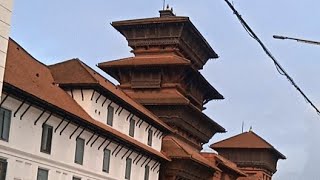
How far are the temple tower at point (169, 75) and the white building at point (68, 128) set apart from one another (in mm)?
6990

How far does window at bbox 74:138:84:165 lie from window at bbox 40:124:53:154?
10.6 feet

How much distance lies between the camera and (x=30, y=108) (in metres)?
32.9

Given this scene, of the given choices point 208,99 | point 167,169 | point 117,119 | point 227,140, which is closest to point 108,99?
point 117,119

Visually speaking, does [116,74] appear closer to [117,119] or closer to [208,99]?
[208,99]

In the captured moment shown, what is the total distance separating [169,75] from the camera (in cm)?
6044

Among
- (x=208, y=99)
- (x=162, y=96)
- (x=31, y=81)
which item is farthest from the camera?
(x=208, y=99)

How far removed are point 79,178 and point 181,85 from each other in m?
23.7

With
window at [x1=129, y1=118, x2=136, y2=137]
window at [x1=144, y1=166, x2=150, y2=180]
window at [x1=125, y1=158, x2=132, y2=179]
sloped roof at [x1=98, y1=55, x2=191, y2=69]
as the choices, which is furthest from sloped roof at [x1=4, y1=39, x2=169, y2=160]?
sloped roof at [x1=98, y1=55, x2=191, y2=69]

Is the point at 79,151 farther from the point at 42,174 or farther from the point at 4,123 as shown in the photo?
the point at 4,123

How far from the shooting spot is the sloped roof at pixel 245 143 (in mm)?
88938

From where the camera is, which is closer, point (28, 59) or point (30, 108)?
point (30, 108)

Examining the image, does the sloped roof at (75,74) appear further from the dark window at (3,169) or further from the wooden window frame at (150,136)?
the dark window at (3,169)

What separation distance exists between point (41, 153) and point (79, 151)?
14.8 feet

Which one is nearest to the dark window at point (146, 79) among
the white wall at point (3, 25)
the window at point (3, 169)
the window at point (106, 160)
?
the window at point (106, 160)
